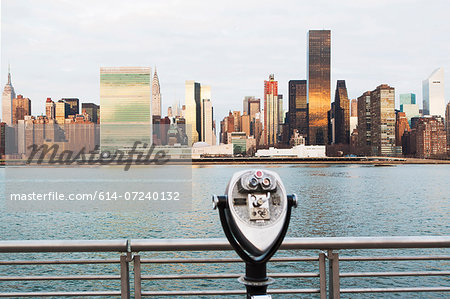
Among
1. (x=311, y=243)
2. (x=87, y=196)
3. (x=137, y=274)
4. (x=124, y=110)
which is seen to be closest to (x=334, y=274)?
(x=311, y=243)

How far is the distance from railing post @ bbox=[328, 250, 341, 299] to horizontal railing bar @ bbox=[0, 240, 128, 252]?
151 cm

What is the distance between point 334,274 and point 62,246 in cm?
199

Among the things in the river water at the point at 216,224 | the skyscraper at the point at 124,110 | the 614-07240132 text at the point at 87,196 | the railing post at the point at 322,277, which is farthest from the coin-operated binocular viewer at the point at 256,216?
the skyscraper at the point at 124,110

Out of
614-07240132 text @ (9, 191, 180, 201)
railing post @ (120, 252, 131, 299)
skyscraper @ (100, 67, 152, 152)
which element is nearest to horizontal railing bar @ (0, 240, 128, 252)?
railing post @ (120, 252, 131, 299)

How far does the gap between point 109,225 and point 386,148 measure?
143 m

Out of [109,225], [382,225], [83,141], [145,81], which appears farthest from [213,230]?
[145,81]

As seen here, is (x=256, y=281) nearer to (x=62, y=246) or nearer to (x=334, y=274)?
(x=334, y=274)

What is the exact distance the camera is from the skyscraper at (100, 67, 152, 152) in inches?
4985

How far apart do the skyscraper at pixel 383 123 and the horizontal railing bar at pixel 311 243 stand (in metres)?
163

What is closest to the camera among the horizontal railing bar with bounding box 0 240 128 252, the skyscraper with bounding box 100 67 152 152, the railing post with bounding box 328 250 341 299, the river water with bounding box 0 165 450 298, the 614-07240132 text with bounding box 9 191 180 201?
the horizontal railing bar with bounding box 0 240 128 252

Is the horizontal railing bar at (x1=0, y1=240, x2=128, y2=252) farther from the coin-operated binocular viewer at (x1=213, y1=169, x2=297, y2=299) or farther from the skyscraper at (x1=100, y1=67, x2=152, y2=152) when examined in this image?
the skyscraper at (x1=100, y1=67, x2=152, y2=152)

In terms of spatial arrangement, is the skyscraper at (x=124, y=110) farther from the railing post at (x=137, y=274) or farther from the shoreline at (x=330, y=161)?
the railing post at (x=137, y=274)

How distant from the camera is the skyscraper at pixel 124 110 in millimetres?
126625

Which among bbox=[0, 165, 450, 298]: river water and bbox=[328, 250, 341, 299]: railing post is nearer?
bbox=[328, 250, 341, 299]: railing post
